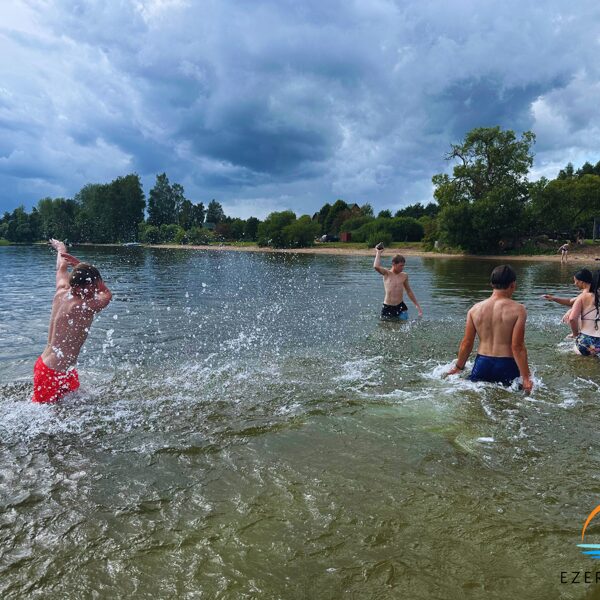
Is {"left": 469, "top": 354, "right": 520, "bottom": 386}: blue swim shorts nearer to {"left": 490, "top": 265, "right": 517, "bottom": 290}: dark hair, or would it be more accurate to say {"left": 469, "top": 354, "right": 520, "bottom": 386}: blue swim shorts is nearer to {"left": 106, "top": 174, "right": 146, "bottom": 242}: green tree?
{"left": 490, "top": 265, "right": 517, "bottom": 290}: dark hair

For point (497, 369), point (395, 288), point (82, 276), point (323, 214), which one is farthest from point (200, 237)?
point (497, 369)

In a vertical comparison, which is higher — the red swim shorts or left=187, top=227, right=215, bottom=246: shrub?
left=187, top=227, right=215, bottom=246: shrub

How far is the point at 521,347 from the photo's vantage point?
651 cm

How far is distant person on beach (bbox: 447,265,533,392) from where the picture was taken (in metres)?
6.57

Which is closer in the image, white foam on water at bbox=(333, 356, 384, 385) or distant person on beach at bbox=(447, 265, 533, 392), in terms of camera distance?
distant person on beach at bbox=(447, 265, 533, 392)

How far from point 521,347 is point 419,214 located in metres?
124

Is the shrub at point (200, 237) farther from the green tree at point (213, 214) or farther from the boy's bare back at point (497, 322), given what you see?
the boy's bare back at point (497, 322)

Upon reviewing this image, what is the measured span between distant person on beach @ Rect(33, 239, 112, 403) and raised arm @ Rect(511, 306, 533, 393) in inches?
228

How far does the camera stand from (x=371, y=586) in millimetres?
3215

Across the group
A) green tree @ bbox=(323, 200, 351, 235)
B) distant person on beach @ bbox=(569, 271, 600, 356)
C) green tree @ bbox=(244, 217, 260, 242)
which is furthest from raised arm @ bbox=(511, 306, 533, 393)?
green tree @ bbox=(244, 217, 260, 242)

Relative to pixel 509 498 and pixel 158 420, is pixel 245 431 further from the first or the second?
pixel 509 498

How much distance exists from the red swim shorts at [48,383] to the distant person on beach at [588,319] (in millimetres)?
9677

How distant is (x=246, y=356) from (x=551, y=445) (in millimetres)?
6014

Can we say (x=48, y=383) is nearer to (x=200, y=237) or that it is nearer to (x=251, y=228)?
(x=251, y=228)
